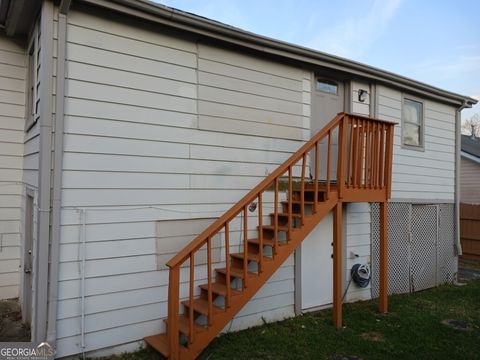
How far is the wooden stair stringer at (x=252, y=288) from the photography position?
3.91 meters

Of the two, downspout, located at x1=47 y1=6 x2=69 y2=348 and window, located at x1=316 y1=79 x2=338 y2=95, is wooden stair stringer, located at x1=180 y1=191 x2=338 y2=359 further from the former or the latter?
window, located at x1=316 y1=79 x2=338 y2=95

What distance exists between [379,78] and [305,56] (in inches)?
73.1

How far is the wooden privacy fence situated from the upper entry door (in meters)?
7.47

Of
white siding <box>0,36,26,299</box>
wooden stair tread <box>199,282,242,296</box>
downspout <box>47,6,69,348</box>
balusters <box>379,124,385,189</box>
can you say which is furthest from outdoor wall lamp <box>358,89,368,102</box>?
white siding <box>0,36,26,299</box>

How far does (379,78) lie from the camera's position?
6766 mm

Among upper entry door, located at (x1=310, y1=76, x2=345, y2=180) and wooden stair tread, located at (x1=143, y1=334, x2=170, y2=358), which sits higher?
upper entry door, located at (x1=310, y1=76, x2=345, y2=180)

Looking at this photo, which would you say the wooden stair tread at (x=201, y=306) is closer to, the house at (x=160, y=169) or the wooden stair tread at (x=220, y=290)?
the house at (x=160, y=169)

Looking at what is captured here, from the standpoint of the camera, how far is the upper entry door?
6219 mm

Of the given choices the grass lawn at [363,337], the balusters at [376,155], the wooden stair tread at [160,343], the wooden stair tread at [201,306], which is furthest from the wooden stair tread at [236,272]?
the balusters at [376,155]

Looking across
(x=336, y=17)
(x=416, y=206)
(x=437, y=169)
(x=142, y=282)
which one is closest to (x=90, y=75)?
(x=142, y=282)

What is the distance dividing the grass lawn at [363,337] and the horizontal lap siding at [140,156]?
409 millimetres

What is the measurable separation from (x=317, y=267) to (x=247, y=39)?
3.61 metres

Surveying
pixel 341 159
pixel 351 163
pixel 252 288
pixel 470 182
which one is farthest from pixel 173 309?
pixel 470 182

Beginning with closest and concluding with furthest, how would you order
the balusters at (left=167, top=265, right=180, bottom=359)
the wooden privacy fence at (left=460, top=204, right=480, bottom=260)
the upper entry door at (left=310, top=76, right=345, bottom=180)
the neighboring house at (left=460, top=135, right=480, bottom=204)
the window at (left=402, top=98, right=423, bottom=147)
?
the balusters at (left=167, top=265, right=180, bottom=359) < the upper entry door at (left=310, top=76, right=345, bottom=180) < the window at (left=402, top=98, right=423, bottom=147) < the wooden privacy fence at (left=460, top=204, right=480, bottom=260) < the neighboring house at (left=460, top=135, right=480, bottom=204)
